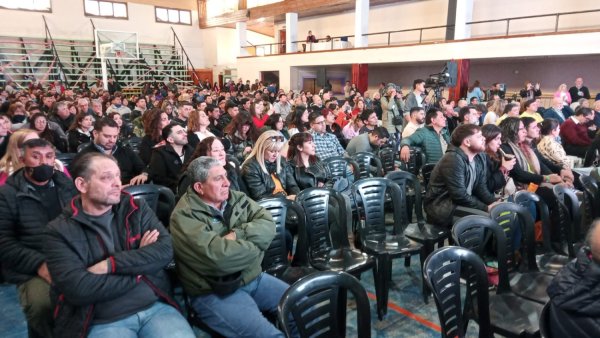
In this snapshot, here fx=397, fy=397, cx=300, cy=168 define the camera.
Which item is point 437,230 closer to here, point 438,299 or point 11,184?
point 438,299

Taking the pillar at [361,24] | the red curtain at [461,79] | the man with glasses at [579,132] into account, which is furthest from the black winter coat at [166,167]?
the pillar at [361,24]

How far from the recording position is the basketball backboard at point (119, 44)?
1706 cm

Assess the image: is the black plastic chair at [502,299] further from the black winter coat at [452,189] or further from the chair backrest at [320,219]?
the chair backrest at [320,219]

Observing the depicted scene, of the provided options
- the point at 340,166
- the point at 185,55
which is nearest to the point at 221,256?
the point at 340,166

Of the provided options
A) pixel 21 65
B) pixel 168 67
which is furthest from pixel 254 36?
pixel 21 65

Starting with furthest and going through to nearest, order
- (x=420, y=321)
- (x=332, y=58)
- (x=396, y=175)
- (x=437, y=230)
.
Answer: (x=332, y=58) < (x=396, y=175) < (x=437, y=230) < (x=420, y=321)

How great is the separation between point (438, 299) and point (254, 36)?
23.9m

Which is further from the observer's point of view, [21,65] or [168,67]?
[168,67]

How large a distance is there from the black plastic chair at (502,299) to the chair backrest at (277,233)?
3.54 ft

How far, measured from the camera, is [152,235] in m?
1.96

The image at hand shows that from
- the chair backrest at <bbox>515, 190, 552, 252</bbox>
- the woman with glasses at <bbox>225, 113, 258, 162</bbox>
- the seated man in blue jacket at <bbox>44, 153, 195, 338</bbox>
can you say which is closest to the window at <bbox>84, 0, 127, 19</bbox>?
the woman with glasses at <bbox>225, 113, 258, 162</bbox>

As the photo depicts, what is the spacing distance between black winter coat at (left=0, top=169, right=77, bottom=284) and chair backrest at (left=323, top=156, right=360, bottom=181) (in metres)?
2.62

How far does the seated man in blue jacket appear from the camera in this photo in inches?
67.9

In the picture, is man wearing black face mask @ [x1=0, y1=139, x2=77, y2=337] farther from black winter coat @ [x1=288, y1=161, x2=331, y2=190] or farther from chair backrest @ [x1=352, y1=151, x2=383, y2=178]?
chair backrest @ [x1=352, y1=151, x2=383, y2=178]
